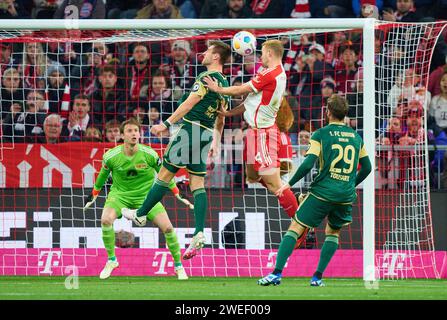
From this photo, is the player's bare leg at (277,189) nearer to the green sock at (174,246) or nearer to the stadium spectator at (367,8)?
the green sock at (174,246)

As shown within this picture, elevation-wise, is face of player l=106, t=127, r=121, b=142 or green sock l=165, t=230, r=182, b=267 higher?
face of player l=106, t=127, r=121, b=142

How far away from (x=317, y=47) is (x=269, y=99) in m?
4.60

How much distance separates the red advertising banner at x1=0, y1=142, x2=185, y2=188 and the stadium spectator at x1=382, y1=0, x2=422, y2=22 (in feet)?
19.8

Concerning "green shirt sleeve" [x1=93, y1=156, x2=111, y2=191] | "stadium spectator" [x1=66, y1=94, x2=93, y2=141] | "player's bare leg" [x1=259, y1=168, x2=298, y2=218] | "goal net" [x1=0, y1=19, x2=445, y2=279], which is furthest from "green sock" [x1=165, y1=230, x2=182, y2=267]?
"stadium spectator" [x1=66, y1=94, x2=93, y2=141]

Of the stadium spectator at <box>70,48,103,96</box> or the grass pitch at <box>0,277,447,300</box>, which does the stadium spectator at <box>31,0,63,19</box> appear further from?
the grass pitch at <box>0,277,447,300</box>

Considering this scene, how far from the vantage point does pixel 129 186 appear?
1502 centimetres

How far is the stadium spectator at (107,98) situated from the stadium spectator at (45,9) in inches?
138

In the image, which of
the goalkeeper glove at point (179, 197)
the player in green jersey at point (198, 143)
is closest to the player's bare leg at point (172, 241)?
the goalkeeper glove at point (179, 197)

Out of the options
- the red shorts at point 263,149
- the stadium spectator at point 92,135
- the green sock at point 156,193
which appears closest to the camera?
the red shorts at point 263,149

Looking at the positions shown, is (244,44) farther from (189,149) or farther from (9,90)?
(9,90)

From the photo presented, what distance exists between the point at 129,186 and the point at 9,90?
318cm

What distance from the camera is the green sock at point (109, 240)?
1462 centimetres

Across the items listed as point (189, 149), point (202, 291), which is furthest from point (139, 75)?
point (202, 291)

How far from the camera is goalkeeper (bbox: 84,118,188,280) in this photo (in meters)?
14.6
